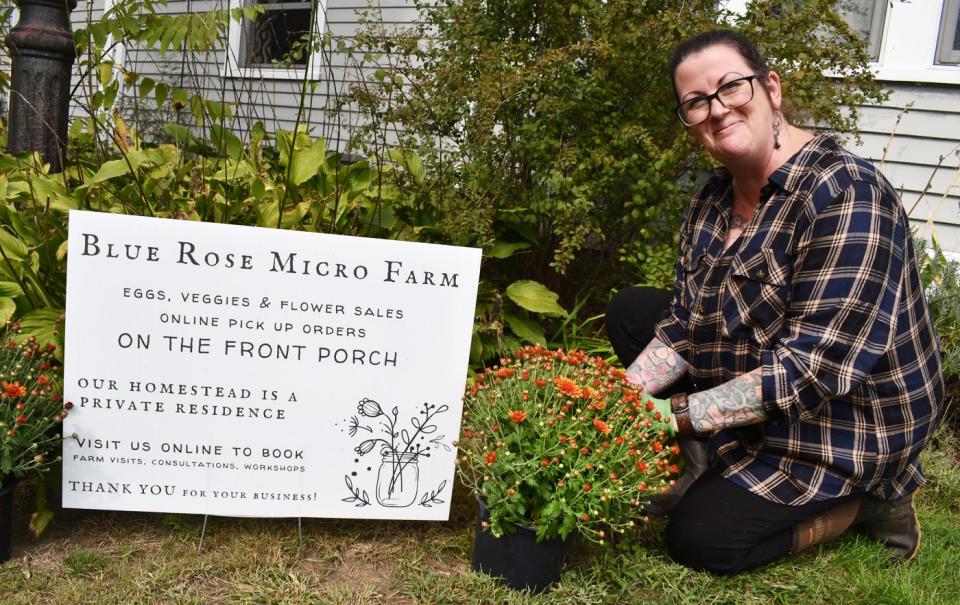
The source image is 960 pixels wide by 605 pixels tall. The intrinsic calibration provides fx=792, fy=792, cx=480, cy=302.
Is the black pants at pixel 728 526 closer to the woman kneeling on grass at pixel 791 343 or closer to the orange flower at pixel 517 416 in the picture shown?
the woman kneeling on grass at pixel 791 343

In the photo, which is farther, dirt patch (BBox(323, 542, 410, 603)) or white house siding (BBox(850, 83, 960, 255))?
white house siding (BBox(850, 83, 960, 255))

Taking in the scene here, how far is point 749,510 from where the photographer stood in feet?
7.08

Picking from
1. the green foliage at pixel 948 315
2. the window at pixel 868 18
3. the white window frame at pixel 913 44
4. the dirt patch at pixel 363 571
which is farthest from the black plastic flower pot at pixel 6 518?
the window at pixel 868 18

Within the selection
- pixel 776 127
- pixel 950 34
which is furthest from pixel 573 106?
pixel 950 34

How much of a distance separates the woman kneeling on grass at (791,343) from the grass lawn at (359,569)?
0.10m

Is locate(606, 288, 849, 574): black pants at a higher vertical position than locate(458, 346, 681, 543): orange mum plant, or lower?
lower

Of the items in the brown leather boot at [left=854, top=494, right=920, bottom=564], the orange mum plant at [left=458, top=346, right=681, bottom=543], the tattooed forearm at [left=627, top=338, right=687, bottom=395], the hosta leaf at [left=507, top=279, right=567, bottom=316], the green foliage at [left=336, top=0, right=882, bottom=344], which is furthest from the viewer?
the green foliage at [left=336, top=0, right=882, bottom=344]

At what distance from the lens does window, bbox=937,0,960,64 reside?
4.02 m

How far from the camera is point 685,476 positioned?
2559mm

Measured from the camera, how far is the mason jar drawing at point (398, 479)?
7.38 feet

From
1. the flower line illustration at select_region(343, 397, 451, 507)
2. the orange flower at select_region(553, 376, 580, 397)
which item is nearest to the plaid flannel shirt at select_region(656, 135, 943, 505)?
the orange flower at select_region(553, 376, 580, 397)

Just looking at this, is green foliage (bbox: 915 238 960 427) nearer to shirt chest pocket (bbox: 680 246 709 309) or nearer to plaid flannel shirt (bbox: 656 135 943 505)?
plaid flannel shirt (bbox: 656 135 943 505)

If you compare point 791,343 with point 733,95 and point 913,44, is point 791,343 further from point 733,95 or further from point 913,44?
point 913,44

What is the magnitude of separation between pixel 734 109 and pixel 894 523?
130 cm
